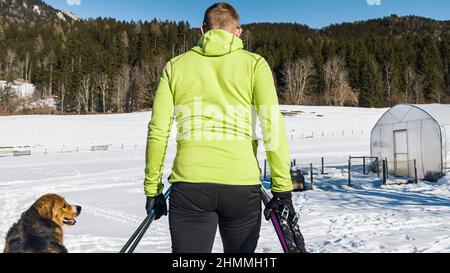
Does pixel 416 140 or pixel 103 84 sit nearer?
pixel 416 140

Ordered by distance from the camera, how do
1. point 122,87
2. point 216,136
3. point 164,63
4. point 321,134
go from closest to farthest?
point 216,136 → point 321,134 → point 122,87 → point 164,63

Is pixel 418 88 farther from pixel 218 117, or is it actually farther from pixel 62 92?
pixel 218 117

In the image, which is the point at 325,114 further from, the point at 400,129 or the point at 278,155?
the point at 278,155

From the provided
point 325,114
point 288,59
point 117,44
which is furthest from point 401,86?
point 117,44

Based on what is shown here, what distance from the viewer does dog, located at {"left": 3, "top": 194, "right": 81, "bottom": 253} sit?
15.8 ft

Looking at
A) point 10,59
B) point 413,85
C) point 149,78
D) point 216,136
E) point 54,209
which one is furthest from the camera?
point 10,59

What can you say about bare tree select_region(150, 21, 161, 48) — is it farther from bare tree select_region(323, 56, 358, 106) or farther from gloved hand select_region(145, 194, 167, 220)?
gloved hand select_region(145, 194, 167, 220)

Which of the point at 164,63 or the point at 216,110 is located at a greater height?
the point at 164,63

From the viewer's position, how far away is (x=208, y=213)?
2.01 meters

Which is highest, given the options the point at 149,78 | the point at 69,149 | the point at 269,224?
the point at 149,78

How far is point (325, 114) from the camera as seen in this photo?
54844mm

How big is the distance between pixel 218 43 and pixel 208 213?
0.95m

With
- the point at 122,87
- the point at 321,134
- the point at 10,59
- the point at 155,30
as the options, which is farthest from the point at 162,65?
the point at 321,134

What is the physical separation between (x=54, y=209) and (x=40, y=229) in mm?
462
